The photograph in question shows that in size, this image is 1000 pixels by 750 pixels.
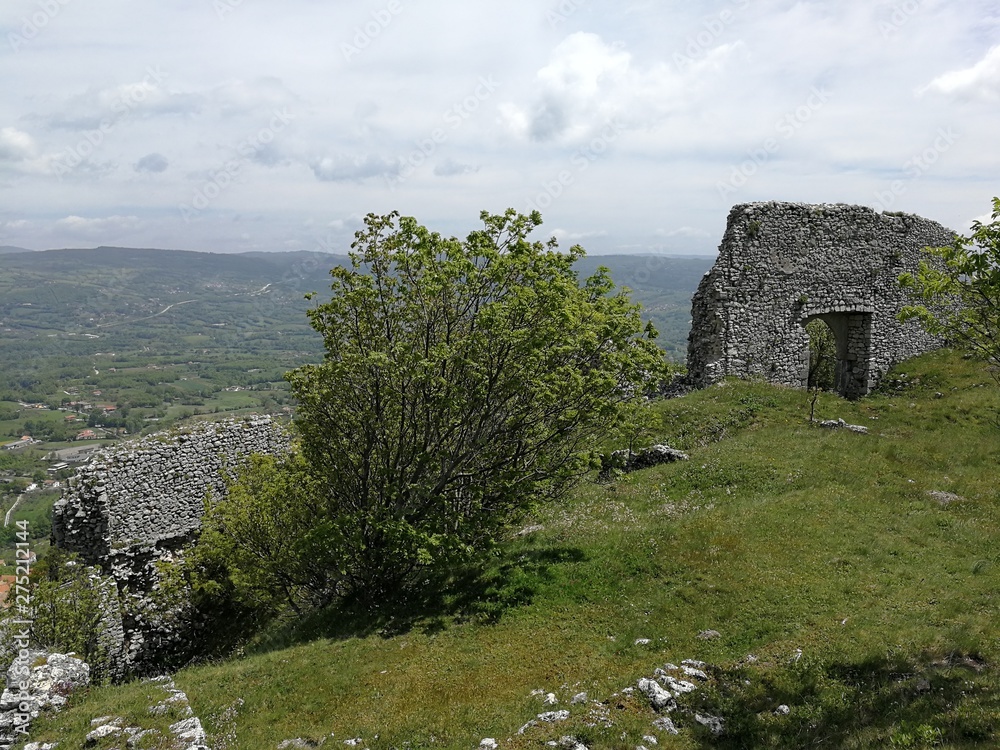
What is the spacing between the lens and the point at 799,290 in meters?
32.7

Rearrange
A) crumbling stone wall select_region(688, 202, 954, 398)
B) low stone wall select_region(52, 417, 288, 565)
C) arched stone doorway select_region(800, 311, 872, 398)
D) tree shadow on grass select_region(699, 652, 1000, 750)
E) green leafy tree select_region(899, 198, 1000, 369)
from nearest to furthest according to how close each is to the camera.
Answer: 1. tree shadow on grass select_region(699, 652, 1000, 750)
2. green leafy tree select_region(899, 198, 1000, 369)
3. low stone wall select_region(52, 417, 288, 565)
4. crumbling stone wall select_region(688, 202, 954, 398)
5. arched stone doorway select_region(800, 311, 872, 398)

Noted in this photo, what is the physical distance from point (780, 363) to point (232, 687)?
28733mm

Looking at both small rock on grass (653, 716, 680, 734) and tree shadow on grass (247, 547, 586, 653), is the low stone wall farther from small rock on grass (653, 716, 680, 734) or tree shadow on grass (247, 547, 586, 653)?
small rock on grass (653, 716, 680, 734)

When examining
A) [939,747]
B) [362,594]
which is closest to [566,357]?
[362,594]

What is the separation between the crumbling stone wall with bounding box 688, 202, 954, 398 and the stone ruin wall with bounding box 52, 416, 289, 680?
24.2 meters

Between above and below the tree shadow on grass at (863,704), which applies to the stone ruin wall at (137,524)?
below

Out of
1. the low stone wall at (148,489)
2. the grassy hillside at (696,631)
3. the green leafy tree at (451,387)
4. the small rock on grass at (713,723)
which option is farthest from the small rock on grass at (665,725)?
the low stone wall at (148,489)

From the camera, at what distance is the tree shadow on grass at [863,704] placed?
8.58 metres

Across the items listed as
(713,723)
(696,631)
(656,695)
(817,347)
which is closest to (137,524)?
(696,631)

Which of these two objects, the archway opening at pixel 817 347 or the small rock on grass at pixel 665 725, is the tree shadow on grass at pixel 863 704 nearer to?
the small rock on grass at pixel 665 725

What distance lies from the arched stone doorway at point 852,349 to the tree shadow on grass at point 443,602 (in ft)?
77.0

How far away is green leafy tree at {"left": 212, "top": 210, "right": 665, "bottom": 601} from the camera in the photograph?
50.4ft

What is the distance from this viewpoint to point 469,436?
1648 centimetres

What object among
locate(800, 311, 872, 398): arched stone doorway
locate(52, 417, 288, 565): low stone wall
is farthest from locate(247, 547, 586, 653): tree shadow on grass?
locate(800, 311, 872, 398): arched stone doorway
